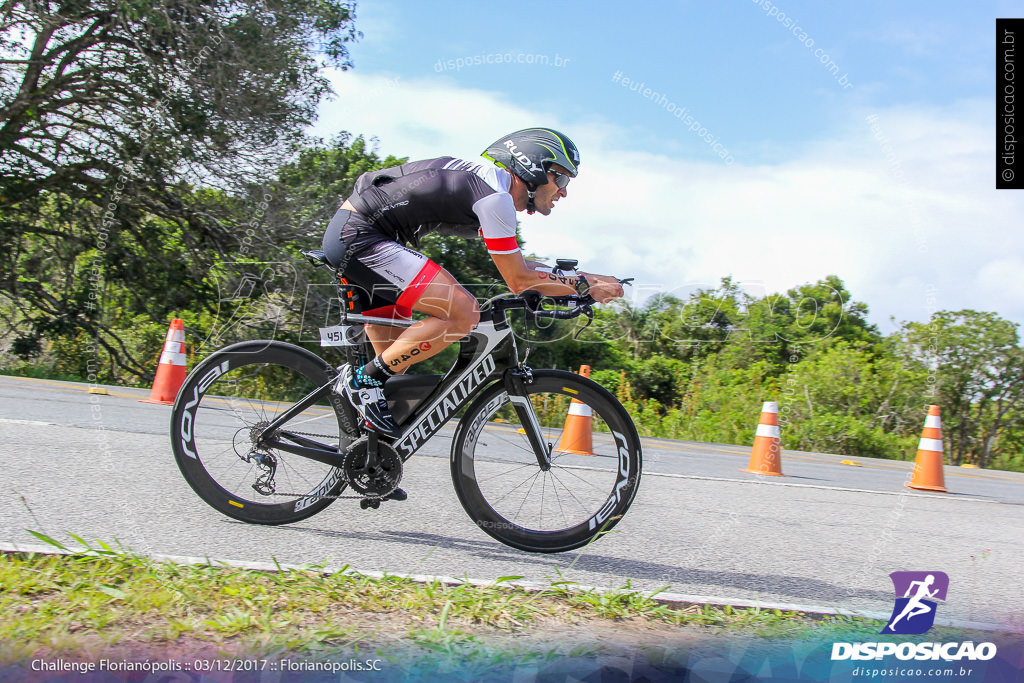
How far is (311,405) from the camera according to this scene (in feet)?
13.1

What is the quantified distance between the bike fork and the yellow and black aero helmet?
0.89m

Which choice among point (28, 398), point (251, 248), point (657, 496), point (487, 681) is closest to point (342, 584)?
point (487, 681)

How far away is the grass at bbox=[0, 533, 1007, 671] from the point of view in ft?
7.93

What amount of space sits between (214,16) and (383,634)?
556 inches

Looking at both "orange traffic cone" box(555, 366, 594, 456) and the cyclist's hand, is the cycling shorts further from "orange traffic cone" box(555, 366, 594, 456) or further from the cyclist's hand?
"orange traffic cone" box(555, 366, 594, 456)

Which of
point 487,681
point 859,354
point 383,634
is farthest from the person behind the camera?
point 859,354

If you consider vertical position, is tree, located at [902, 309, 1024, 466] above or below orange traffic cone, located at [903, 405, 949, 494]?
above

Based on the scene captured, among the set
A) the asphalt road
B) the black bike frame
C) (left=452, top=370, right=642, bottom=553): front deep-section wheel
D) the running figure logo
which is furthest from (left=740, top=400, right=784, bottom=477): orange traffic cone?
the black bike frame

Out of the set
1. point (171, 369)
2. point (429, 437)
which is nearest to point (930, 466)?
point (429, 437)

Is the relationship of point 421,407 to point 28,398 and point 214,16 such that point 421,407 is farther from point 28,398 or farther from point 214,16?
point 214,16

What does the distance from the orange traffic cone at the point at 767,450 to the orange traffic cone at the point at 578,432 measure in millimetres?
5386

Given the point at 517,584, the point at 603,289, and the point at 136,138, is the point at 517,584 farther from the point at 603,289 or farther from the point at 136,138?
the point at 136,138

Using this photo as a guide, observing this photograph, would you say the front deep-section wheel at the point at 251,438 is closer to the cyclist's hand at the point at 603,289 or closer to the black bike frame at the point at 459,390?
the black bike frame at the point at 459,390

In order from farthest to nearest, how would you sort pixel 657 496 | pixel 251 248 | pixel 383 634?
pixel 251 248 < pixel 657 496 < pixel 383 634
